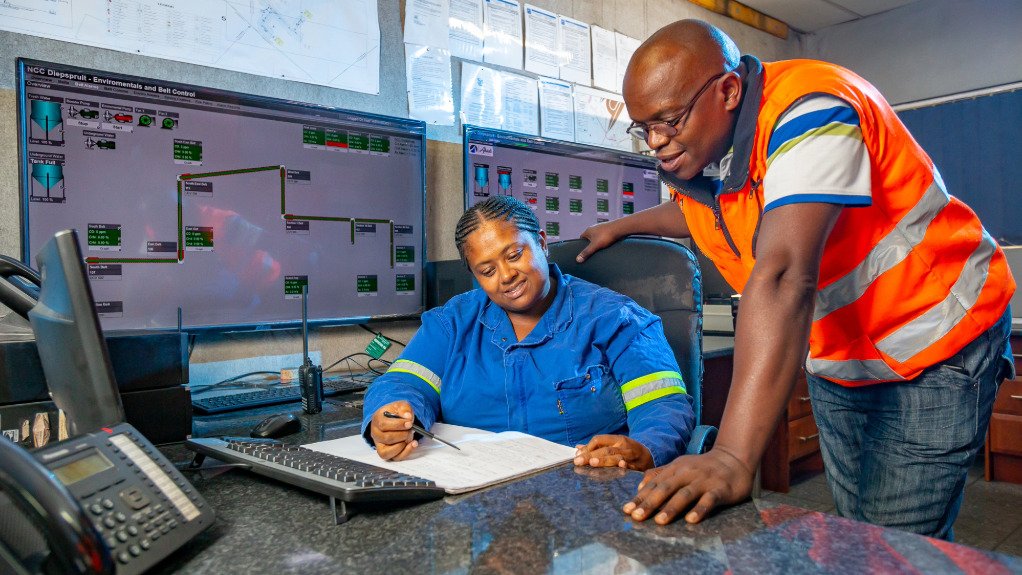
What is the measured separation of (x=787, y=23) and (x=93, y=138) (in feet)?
11.4

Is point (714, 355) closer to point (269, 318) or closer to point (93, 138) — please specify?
point (269, 318)

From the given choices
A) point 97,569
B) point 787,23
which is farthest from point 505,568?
point 787,23

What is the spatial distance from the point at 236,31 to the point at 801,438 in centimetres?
250

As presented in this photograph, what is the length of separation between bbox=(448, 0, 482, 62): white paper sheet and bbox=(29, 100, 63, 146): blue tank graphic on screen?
1.12 m

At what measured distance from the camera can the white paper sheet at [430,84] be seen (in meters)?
2.00

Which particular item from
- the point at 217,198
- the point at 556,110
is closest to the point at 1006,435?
the point at 556,110

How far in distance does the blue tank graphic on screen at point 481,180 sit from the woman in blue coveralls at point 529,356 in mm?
535

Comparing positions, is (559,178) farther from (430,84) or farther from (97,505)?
(97,505)

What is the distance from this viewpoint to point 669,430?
103cm

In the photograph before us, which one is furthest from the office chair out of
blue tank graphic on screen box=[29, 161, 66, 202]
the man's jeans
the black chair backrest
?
blue tank graphic on screen box=[29, 161, 66, 202]

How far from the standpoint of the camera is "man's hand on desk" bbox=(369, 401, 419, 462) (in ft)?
3.02

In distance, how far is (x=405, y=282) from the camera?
1850mm

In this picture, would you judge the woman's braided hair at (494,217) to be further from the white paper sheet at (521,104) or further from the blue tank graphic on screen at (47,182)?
the white paper sheet at (521,104)

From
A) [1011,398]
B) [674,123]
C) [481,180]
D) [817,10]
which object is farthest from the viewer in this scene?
[817,10]
